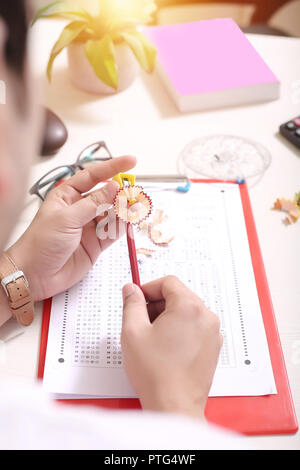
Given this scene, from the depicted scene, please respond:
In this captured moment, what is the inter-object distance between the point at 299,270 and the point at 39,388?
41 cm

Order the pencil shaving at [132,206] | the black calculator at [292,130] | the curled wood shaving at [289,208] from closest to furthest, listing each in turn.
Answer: the pencil shaving at [132,206] → the curled wood shaving at [289,208] → the black calculator at [292,130]

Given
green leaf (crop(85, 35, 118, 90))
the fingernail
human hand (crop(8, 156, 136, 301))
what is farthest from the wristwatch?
green leaf (crop(85, 35, 118, 90))

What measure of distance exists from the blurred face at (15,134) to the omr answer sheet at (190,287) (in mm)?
367

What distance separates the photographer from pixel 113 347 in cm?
68

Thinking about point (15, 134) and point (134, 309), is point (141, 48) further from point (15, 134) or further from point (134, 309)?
point (15, 134)

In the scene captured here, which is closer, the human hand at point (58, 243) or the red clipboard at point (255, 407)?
the red clipboard at point (255, 407)

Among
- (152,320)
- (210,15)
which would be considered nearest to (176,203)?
(152,320)

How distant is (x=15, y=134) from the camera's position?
303mm

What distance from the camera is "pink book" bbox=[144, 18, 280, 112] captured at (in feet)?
3.30

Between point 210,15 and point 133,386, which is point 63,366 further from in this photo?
point 210,15

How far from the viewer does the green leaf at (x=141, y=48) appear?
946 mm

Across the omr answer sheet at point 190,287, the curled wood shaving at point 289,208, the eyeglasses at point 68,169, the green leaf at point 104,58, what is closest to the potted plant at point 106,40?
the green leaf at point 104,58

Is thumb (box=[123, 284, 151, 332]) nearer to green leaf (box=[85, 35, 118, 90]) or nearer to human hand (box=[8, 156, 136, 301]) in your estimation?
human hand (box=[8, 156, 136, 301])

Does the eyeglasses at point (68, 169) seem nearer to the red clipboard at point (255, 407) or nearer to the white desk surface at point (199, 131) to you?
the white desk surface at point (199, 131)
